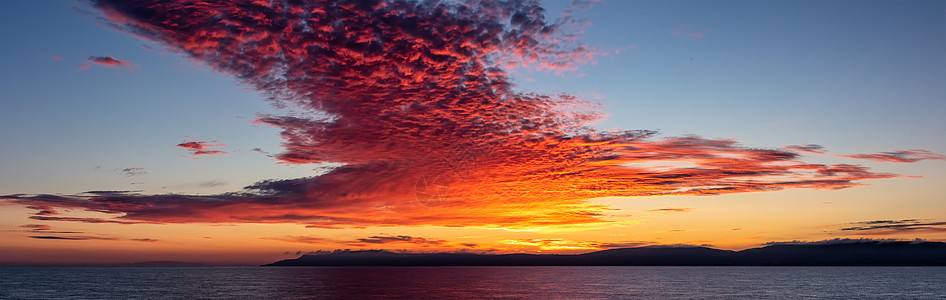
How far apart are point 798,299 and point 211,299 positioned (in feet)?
442

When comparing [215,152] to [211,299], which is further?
[211,299]

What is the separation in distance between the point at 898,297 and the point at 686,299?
56123mm

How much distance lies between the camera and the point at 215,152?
86000 mm

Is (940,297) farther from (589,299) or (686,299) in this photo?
(589,299)

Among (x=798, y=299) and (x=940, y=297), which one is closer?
(x=798, y=299)

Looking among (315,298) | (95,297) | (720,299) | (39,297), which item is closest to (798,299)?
(720,299)

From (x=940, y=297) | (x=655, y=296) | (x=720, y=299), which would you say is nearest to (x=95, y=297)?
(x=655, y=296)

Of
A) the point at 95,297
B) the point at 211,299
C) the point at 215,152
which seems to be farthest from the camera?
the point at 95,297

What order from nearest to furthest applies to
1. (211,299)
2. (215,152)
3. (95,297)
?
(215,152)
(211,299)
(95,297)

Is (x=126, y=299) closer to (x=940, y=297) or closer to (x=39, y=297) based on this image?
(x=39, y=297)

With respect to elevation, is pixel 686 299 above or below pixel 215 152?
below

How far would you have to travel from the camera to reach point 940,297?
15675 cm

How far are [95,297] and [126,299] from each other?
11.1m

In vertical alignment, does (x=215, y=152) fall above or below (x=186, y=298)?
above
